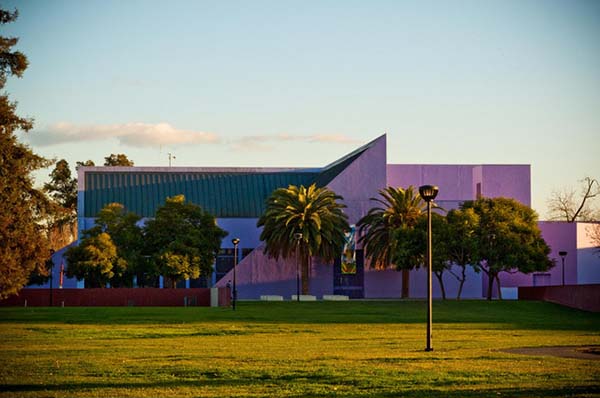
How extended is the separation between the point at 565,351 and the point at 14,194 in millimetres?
27662

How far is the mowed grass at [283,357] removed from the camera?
17.0 metres

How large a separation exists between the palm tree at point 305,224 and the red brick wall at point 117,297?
10689 millimetres

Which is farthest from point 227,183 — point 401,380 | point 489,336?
point 401,380

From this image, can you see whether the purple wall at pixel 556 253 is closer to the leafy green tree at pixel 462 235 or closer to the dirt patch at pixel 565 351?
the leafy green tree at pixel 462 235

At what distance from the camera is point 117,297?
65.3 metres

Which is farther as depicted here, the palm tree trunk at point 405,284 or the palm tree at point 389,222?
the palm tree trunk at point 405,284

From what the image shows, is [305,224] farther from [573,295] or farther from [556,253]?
[556,253]

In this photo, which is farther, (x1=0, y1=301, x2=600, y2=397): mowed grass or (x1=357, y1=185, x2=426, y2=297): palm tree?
(x1=357, y1=185, x2=426, y2=297): palm tree

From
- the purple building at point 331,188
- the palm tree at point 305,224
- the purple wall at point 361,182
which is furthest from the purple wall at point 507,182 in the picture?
the palm tree at point 305,224

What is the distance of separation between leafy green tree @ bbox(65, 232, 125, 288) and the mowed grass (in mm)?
24873

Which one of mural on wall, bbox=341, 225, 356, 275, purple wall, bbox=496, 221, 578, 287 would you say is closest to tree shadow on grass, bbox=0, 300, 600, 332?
mural on wall, bbox=341, 225, 356, 275

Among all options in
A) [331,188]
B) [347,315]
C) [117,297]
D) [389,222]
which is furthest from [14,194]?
[331,188]

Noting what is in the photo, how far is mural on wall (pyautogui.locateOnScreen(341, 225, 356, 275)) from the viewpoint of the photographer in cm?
8075

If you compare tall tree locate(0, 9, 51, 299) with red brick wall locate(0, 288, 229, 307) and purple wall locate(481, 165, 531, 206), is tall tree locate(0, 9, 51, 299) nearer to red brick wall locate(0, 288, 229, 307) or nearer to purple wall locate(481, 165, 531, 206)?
red brick wall locate(0, 288, 229, 307)
